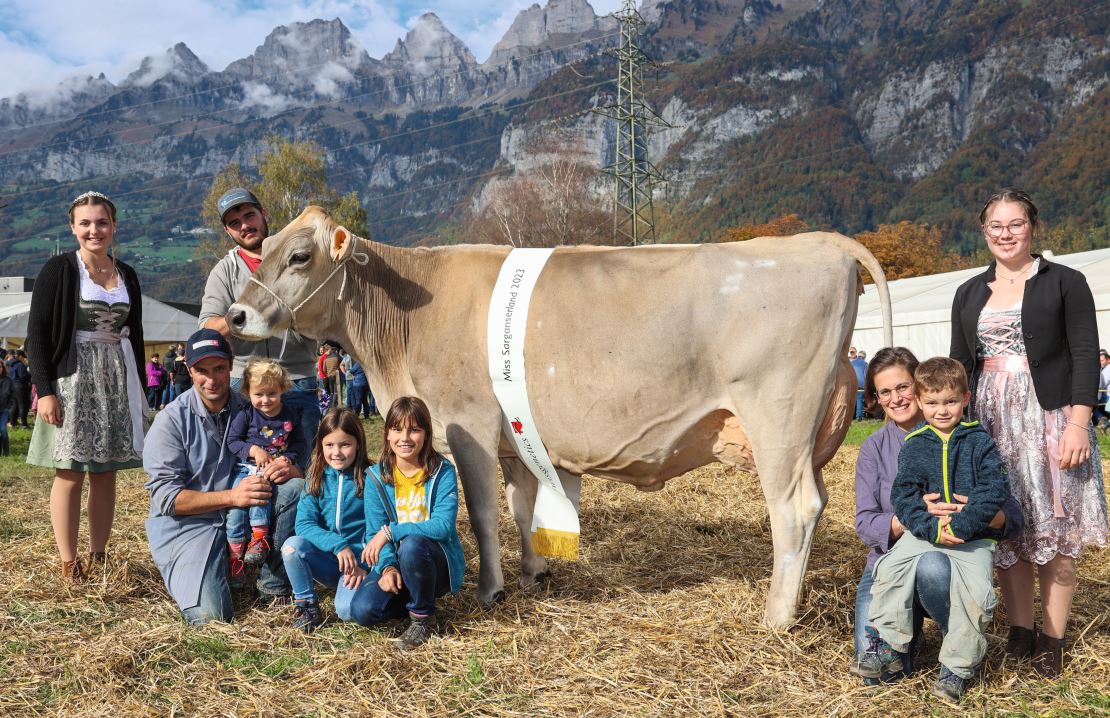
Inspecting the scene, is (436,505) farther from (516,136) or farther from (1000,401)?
(516,136)

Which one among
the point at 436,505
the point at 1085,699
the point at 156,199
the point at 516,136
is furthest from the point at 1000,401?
the point at 156,199

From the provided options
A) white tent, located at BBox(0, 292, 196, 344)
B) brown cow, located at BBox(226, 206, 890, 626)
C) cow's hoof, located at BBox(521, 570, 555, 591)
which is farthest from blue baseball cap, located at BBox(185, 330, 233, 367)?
white tent, located at BBox(0, 292, 196, 344)

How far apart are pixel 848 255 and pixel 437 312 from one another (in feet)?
6.78

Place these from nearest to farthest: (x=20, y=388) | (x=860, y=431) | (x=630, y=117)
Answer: (x=860, y=431) → (x=20, y=388) → (x=630, y=117)

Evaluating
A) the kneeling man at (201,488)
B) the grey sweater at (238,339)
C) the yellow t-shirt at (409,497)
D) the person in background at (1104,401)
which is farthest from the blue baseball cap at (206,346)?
the person in background at (1104,401)

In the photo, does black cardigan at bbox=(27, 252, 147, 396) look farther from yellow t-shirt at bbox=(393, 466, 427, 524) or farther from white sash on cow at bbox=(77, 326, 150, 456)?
yellow t-shirt at bbox=(393, 466, 427, 524)

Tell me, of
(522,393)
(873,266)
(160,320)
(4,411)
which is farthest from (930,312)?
(160,320)

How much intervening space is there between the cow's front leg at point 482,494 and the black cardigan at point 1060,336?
96.4 inches

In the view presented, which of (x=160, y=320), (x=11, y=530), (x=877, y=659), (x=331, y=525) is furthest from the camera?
(x=160, y=320)

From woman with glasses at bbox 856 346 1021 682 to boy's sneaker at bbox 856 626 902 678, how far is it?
2 centimetres

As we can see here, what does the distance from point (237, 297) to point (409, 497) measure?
161 centimetres

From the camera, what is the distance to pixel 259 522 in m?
4.14

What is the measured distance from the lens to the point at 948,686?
310 cm

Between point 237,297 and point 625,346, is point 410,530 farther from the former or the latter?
point 237,297
